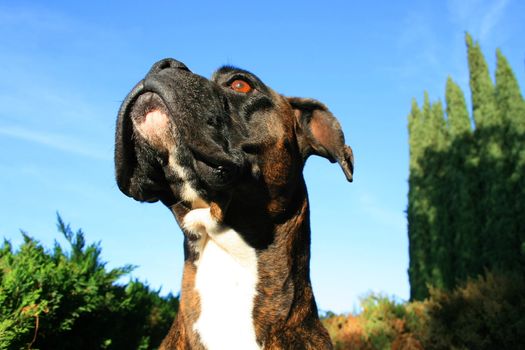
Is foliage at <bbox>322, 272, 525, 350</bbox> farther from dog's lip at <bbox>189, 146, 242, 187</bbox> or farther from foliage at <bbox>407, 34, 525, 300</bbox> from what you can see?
foliage at <bbox>407, 34, 525, 300</bbox>

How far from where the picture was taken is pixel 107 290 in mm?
5293

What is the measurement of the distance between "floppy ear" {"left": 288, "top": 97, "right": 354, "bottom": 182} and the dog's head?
300 millimetres

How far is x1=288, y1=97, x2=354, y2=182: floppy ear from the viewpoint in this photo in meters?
3.81

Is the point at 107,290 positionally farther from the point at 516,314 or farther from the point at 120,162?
the point at 516,314

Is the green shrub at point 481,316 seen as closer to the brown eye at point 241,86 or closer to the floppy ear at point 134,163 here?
the brown eye at point 241,86

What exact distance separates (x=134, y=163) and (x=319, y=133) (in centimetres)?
135

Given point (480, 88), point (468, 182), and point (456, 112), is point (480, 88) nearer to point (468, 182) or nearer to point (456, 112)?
Answer: point (456, 112)

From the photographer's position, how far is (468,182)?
17.0 m

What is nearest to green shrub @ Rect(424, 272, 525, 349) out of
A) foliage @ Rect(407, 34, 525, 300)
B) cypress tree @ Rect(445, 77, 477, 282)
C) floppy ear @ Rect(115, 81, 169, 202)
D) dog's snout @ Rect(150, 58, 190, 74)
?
floppy ear @ Rect(115, 81, 169, 202)

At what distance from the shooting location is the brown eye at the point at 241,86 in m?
3.43

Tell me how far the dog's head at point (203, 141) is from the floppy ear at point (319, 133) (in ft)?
0.98

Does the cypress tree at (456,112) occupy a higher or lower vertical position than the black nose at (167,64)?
higher

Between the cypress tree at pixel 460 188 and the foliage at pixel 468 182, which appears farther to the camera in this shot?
the cypress tree at pixel 460 188

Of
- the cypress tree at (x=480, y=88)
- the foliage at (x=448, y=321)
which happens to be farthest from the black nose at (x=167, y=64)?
the cypress tree at (x=480, y=88)
